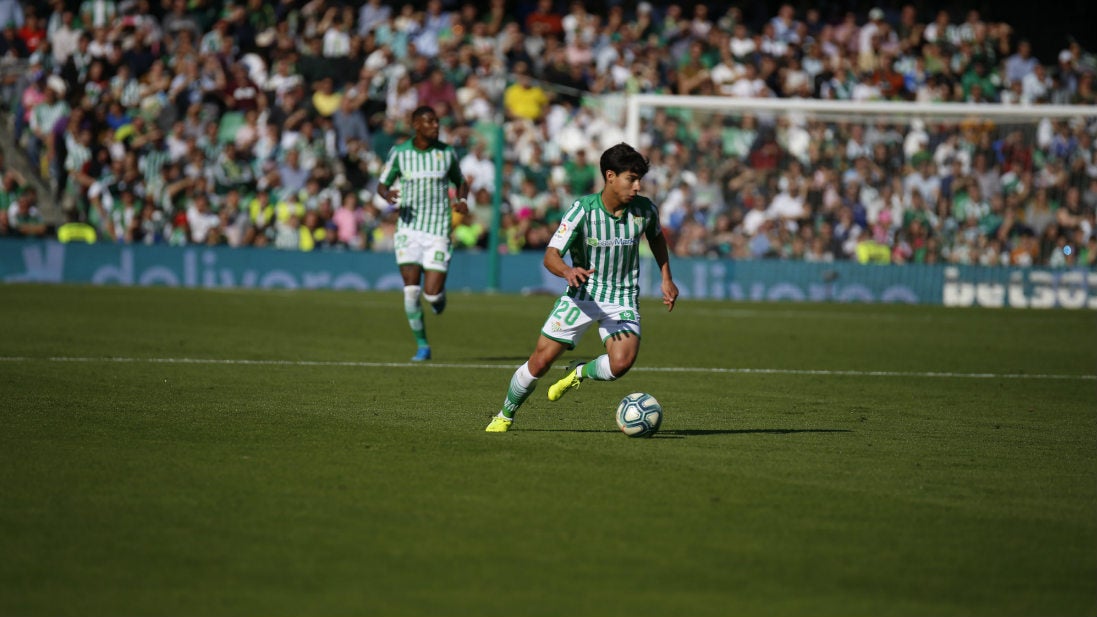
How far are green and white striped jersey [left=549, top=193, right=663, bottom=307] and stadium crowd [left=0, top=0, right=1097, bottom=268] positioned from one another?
54.1ft

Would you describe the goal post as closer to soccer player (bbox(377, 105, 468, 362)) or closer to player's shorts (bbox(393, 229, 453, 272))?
soccer player (bbox(377, 105, 468, 362))

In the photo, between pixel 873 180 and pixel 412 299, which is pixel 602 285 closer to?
pixel 412 299

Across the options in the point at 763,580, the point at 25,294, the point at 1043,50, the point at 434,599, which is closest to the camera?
the point at 434,599

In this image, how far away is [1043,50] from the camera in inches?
1192

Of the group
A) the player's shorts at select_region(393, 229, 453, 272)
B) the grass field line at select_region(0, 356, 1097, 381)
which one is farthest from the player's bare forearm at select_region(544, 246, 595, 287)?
the player's shorts at select_region(393, 229, 453, 272)

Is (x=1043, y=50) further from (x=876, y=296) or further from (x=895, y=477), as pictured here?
(x=895, y=477)

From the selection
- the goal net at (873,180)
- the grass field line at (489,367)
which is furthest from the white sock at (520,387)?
the goal net at (873,180)

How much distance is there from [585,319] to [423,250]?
18.4 ft

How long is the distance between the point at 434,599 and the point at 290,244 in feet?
69.0

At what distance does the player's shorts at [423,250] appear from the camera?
1430 centimetres

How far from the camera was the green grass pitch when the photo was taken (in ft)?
17.3

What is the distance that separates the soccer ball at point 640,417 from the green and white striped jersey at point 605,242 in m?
0.59

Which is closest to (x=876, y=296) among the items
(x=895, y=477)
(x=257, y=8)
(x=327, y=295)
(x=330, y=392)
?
(x=327, y=295)

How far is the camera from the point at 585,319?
353 inches
